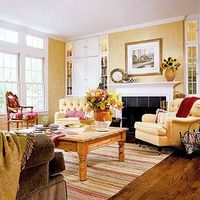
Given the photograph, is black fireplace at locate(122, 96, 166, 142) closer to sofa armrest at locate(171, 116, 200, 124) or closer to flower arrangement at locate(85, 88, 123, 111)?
sofa armrest at locate(171, 116, 200, 124)

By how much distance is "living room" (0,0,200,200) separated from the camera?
2.26 meters

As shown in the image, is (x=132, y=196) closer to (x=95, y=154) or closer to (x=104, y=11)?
(x=95, y=154)

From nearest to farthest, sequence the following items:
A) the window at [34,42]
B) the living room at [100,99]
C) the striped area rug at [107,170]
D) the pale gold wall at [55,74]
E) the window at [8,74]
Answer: the living room at [100,99]
the striped area rug at [107,170]
the window at [8,74]
the window at [34,42]
the pale gold wall at [55,74]

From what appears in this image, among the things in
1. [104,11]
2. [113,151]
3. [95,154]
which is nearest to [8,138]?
[95,154]

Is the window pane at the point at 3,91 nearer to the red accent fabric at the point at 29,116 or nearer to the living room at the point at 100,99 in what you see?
the living room at the point at 100,99

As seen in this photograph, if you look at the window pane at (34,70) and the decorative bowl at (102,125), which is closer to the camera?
the decorative bowl at (102,125)

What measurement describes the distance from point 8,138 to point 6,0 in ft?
13.5

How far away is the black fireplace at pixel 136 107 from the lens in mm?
5922

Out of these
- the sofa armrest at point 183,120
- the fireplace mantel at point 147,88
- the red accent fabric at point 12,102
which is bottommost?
the sofa armrest at point 183,120

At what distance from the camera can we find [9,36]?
241 inches

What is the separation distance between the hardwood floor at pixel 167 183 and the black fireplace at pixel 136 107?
8.21 ft

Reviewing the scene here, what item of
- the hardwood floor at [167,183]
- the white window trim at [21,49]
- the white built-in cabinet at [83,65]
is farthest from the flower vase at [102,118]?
the white built-in cabinet at [83,65]

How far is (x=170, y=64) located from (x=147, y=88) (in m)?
0.82

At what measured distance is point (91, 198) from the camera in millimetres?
2260
